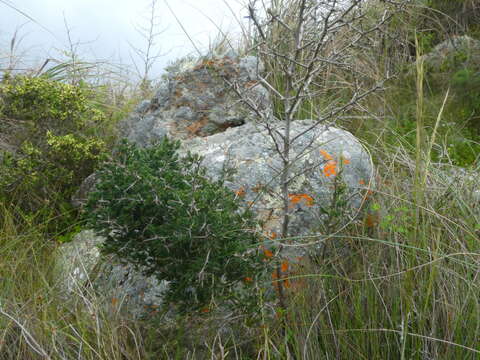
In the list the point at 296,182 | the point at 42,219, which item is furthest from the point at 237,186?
the point at 42,219

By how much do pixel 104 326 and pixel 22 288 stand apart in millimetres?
761

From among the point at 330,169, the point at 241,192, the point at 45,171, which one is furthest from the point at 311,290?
the point at 45,171

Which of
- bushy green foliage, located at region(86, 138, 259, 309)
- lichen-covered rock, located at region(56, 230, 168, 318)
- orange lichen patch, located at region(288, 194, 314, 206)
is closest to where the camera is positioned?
bushy green foliage, located at region(86, 138, 259, 309)

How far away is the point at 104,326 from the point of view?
2.11 metres

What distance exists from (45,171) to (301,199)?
231 cm

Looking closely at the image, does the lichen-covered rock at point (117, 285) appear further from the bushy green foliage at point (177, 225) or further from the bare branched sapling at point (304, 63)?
the bare branched sapling at point (304, 63)

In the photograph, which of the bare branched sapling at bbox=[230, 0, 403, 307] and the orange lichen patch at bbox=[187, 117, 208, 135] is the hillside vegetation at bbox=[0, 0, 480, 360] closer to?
the bare branched sapling at bbox=[230, 0, 403, 307]

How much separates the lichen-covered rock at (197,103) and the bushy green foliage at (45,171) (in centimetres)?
48

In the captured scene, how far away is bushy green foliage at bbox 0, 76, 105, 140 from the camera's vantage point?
4.03 m

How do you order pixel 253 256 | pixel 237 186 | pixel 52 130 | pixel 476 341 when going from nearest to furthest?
pixel 476 341, pixel 253 256, pixel 237 186, pixel 52 130

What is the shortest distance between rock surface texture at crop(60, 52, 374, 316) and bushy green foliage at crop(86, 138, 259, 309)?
0.47 ft

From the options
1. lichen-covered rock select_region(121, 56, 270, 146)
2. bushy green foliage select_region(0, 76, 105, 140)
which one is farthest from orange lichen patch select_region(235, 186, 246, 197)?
bushy green foliage select_region(0, 76, 105, 140)

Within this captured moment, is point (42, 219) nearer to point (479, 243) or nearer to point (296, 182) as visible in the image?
point (296, 182)

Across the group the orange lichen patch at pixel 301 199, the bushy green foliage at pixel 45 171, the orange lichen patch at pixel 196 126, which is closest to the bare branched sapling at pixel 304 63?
the orange lichen patch at pixel 301 199
